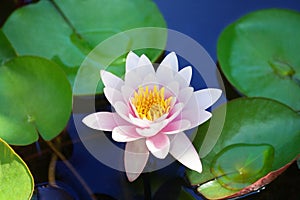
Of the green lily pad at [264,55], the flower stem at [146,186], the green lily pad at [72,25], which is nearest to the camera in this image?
the flower stem at [146,186]

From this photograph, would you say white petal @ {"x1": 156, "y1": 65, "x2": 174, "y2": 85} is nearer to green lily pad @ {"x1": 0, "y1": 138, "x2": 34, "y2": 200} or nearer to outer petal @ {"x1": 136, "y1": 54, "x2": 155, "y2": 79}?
outer petal @ {"x1": 136, "y1": 54, "x2": 155, "y2": 79}

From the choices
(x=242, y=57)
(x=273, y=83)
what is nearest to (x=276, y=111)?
(x=273, y=83)

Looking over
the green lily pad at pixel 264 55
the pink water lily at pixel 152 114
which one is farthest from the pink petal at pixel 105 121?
the green lily pad at pixel 264 55

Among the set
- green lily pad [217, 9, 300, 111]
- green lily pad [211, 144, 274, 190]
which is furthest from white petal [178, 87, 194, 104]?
green lily pad [217, 9, 300, 111]

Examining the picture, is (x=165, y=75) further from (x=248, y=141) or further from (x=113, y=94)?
(x=248, y=141)

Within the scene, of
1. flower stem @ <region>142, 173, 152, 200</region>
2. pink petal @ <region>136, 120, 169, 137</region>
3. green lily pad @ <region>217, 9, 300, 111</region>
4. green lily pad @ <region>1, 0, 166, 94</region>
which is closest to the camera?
pink petal @ <region>136, 120, 169, 137</region>

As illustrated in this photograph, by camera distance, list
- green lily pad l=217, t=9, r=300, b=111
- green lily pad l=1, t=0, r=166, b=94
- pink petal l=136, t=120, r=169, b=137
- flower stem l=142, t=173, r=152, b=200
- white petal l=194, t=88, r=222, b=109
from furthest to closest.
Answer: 1. green lily pad l=1, t=0, r=166, b=94
2. green lily pad l=217, t=9, r=300, b=111
3. flower stem l=142, t=173, r=152, b=200
4. white petal l=194, t=88, r=222, b=109
5. pink petal l=136, t=120, r=169, b=137

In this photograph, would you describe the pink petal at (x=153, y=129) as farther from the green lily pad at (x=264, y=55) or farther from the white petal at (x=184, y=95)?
the green lily pad at (x=264, y=55)
